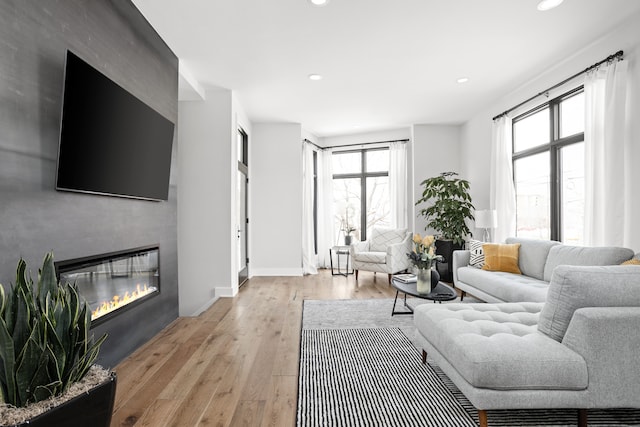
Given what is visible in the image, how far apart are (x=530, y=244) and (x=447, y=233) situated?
1.68 m

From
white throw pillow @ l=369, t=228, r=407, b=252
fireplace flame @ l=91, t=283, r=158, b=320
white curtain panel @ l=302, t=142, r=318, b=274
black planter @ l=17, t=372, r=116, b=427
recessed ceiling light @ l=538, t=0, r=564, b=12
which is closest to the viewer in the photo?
black planter @ l=17, t=372, r=116, b=427

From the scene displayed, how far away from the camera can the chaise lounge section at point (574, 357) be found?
155 centimetres

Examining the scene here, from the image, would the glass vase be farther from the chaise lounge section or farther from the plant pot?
the chaise lounge section

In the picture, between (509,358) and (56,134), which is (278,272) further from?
(509,358)

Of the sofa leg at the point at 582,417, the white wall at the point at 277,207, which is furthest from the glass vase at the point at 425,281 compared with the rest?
the white wall at the point at 277,207

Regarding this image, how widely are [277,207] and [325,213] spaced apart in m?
1.24

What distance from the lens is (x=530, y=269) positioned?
3691 millimetres

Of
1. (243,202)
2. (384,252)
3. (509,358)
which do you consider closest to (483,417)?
(509,358)

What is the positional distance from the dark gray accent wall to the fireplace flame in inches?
3.3

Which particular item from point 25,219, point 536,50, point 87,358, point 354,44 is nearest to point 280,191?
point 354,44

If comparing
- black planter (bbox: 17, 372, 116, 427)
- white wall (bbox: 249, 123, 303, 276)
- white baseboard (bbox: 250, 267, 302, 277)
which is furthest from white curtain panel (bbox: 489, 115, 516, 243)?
black planter (bbox: 17, 372, 116, 427)

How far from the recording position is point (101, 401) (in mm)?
1253

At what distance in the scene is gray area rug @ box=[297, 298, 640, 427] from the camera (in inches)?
68.9

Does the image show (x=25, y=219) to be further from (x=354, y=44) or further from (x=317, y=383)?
(x=354, y=44)
